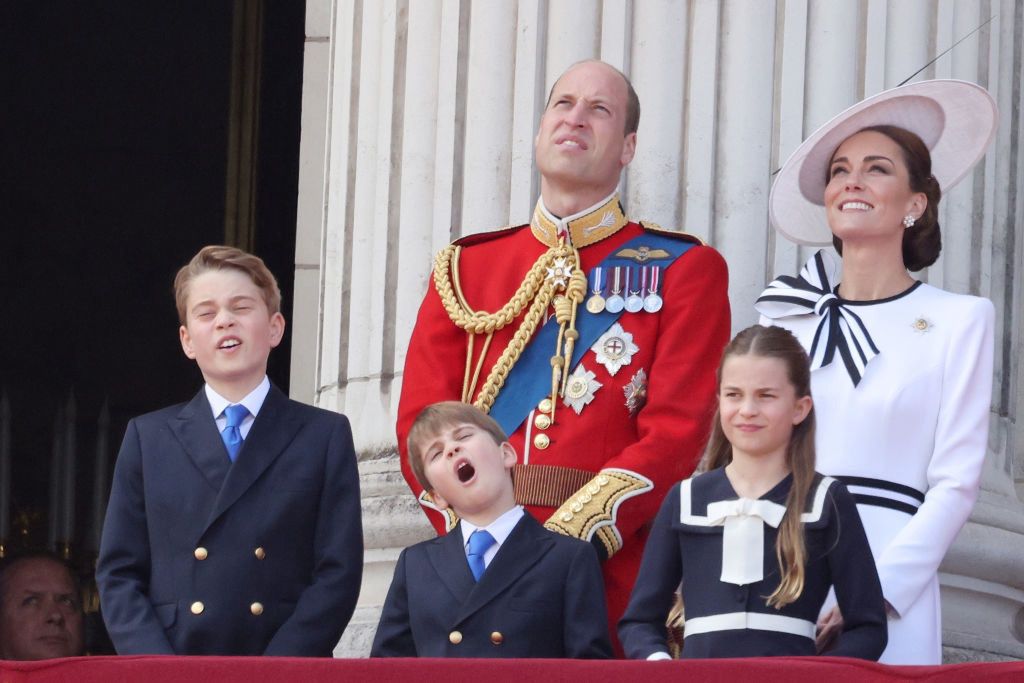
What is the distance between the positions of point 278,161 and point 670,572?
477cm

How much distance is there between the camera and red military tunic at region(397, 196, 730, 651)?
15.0 feet

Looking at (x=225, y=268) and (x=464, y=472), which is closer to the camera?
(x=464, y=472)

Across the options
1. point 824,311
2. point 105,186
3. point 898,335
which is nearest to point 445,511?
point 824,311

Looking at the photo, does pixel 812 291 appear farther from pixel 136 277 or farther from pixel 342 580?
pixel 136 277

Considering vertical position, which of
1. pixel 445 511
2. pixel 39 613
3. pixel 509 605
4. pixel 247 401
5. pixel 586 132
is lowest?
pixel 39 613

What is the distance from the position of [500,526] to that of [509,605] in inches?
6.6

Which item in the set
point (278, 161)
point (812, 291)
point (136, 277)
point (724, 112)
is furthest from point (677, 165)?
point (136, 277)

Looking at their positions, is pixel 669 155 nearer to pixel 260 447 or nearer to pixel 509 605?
pixel 260 447

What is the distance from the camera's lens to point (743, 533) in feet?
13.0

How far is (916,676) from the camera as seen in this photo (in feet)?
10.8

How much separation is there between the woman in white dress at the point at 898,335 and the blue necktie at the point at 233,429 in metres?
1.12

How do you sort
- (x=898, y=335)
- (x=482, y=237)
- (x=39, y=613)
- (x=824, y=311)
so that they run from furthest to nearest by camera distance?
1. (x=39, y=613)
2. (x=482, y=237)
3. (x=824, y=311)
4. (x=898, y=335)

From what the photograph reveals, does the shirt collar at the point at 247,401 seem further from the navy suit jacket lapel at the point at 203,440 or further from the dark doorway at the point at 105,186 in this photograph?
the dark doorway at the point at 105,186

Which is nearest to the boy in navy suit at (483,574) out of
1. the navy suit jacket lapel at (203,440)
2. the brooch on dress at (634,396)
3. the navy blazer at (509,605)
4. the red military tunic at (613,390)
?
the navy blazer at (509,605)
